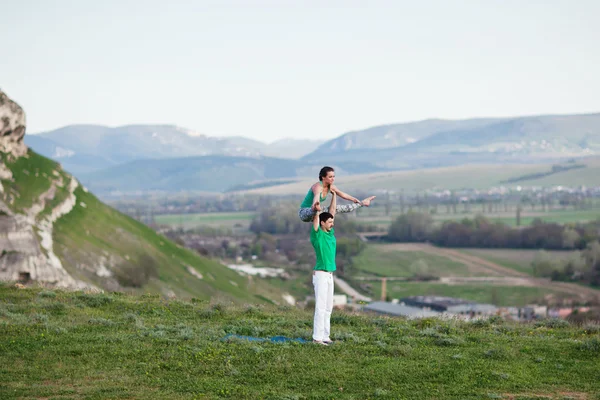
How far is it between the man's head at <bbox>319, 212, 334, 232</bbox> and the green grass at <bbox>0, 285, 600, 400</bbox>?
90.3 inches

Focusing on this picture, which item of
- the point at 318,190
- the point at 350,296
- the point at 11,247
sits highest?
the point at 318,190

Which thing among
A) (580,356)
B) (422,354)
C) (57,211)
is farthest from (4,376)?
(57,211)

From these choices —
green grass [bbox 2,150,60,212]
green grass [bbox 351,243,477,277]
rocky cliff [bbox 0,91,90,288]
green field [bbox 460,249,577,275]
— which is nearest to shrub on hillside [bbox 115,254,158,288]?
rocky cliff [bbox 0,91,90,288]

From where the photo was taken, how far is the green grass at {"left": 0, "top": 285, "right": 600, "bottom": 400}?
1234 cm

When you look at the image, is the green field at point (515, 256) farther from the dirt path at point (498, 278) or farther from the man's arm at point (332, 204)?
the man's arm at point (332, 204)

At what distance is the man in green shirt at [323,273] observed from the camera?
1520 cm

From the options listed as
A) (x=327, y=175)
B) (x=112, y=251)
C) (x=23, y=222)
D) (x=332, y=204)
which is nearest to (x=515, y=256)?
(x=112, y=251)

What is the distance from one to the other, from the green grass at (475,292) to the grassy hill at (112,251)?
92.3 feet

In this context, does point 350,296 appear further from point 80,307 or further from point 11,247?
point 80,307

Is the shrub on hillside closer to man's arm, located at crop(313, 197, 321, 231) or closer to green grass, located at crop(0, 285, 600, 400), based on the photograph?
green grass, located at crop(0, 285, 600, 400)

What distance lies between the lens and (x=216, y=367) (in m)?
13.4

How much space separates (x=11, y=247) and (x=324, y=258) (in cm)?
4599

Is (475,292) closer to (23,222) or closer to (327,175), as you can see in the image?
(23,222)

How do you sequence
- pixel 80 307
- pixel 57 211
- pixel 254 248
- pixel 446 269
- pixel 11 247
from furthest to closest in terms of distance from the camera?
pixel 254 248
pixel 446 269
pixel 57 211
pixel 11 247
pixel 80 307
